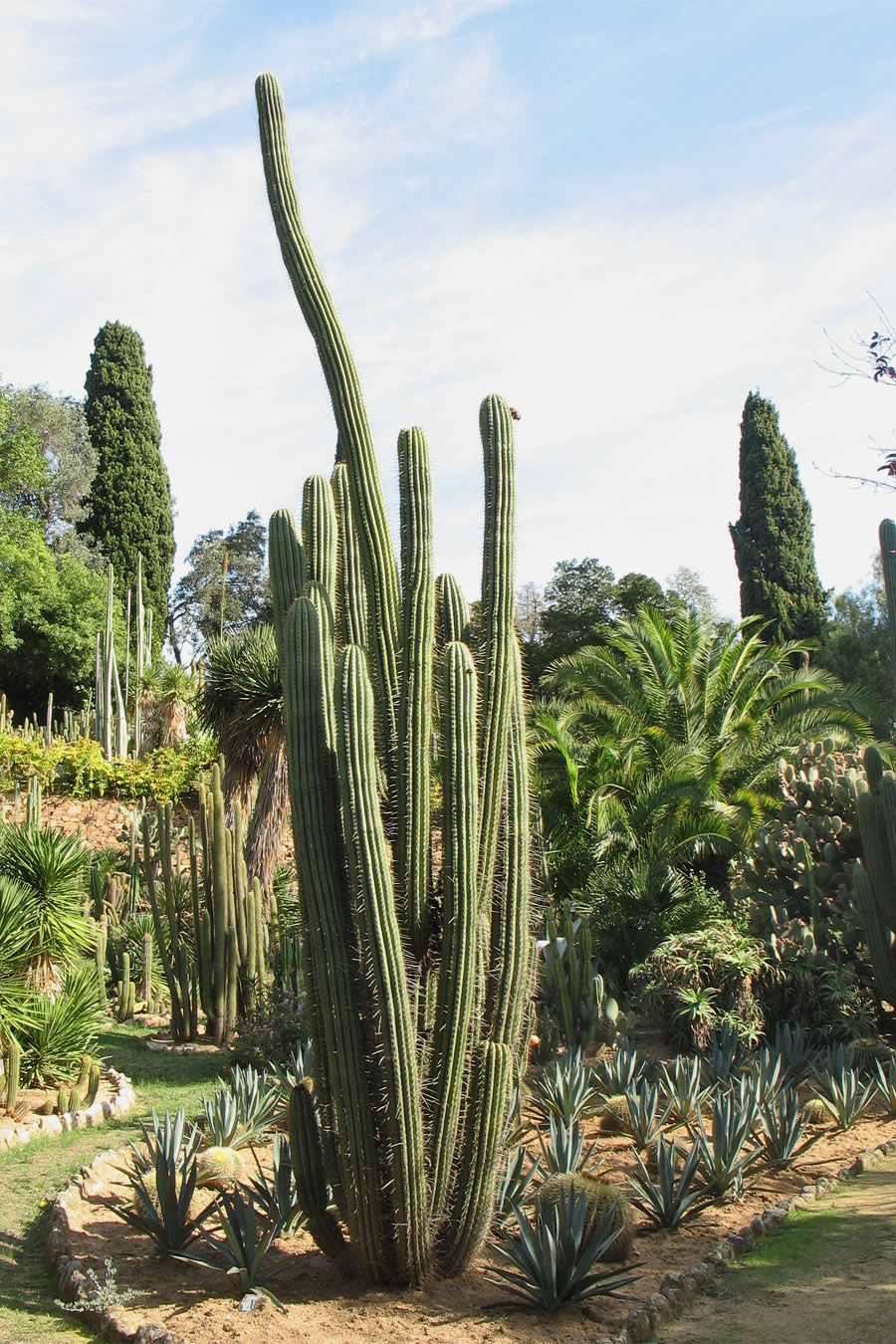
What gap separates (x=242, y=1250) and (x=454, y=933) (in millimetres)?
1521

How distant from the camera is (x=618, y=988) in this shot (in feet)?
31.8

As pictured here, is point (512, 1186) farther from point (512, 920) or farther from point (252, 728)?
point (252, 728)

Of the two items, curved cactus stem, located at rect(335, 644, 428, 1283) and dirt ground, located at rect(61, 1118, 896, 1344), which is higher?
curved cactus stem, located at rect(335, 644, 428, 1283)

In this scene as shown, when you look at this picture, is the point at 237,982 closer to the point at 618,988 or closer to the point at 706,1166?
the point at 618,988

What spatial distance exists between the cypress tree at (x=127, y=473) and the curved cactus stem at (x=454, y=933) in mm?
26766

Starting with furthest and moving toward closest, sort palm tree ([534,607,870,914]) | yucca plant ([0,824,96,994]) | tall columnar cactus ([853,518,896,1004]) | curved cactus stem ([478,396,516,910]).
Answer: palm tree ([534,607,870,914]) → yucca plant ([0,824,96,994]) → tall columnar cactus ([853,518,896,1004]) → curved cactus stem ([478,396,516,910])

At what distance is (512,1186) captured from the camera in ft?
16.5

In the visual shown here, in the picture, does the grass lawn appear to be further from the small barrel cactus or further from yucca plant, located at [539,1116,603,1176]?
yucca plant, located at [539,1116,603,1176]

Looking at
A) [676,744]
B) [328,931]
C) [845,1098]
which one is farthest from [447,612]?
[676,744]

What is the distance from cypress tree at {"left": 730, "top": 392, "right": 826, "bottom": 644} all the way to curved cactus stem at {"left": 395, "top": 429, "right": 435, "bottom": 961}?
23.8m

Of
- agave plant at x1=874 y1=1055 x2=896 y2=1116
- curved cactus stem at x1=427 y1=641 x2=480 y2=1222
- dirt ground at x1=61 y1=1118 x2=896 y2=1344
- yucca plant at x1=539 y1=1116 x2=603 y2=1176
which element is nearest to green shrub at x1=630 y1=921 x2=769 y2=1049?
agave plant at x1=874 y1=1055 x2=896 y2=1116

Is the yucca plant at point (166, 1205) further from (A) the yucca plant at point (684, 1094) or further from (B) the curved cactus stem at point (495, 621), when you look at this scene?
(A) the yucca plant at point (684, 1094)

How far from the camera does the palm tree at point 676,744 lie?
13258mm

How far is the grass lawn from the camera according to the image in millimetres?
4305
